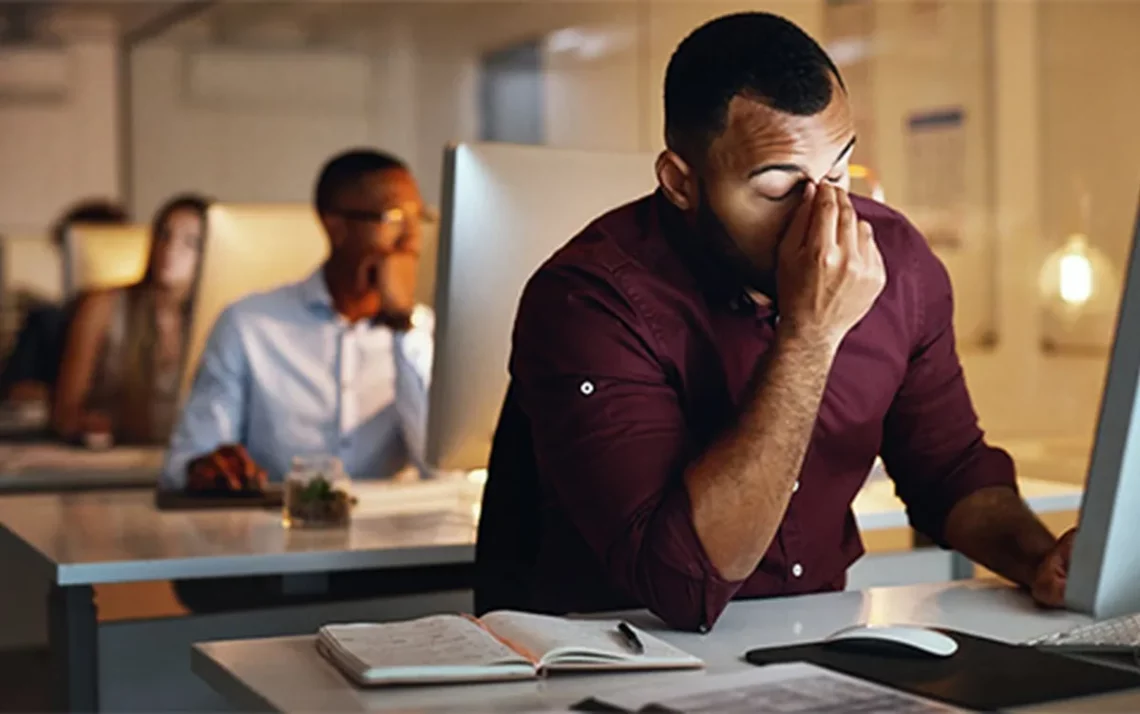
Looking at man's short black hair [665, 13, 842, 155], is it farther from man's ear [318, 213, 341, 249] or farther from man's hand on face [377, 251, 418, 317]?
man's ear [318, 213, 341, 249]

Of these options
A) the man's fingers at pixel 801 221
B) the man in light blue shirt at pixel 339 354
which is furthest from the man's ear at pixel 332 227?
the man's fingers at pixel 801 221

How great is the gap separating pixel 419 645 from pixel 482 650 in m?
0.05

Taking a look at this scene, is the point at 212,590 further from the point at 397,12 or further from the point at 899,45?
the point at 397,12

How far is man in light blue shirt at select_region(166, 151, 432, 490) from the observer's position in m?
2.85

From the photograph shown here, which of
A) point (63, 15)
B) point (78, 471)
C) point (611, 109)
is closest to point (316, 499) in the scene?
point (78, 471)

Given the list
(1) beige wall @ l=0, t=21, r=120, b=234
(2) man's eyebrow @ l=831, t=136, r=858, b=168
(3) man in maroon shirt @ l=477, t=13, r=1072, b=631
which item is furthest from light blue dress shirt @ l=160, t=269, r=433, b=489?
(1) beige wall @ l=0, t=21, r=120, b=234

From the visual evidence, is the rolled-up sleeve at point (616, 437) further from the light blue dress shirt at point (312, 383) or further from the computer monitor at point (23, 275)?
the computer monitor at point (23, 275)

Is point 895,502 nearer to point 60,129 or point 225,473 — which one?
point 225,473

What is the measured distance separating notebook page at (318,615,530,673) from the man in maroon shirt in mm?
232

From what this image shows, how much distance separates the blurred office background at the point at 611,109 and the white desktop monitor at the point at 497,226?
1.55ft

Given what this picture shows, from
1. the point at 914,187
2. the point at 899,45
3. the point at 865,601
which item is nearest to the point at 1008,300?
the point at 914,187

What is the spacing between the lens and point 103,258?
472 centimetres

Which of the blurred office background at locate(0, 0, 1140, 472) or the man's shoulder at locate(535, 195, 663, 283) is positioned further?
the blurred office background at locate(0, 0, 1140, 472)

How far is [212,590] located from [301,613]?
444 mm
